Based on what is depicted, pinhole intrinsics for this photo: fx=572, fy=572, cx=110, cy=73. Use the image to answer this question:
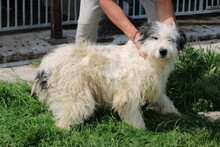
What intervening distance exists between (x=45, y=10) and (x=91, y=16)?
308 cm

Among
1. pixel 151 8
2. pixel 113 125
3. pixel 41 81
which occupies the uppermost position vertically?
pixel 151 8

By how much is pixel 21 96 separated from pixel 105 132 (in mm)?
1019

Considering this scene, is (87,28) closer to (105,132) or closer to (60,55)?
(60,55)

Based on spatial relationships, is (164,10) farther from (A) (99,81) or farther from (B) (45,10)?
(B) (45,10)

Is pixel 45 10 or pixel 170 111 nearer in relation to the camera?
pixel 170 111

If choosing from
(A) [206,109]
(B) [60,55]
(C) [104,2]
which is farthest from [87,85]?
(A) [206,109]

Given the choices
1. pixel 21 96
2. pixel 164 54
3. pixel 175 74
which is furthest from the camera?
pixel 175 74

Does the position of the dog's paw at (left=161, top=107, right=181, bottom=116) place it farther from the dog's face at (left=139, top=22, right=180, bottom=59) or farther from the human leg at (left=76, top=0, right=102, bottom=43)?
the human leg at (left=76, top=0, right=102, bottom=43)

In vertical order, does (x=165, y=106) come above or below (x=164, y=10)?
below

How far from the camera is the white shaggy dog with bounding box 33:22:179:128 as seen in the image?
16.0 feet

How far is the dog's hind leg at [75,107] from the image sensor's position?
4.88 metres

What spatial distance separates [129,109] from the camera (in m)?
4.94

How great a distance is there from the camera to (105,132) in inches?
194

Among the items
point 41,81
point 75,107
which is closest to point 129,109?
point 75,107
